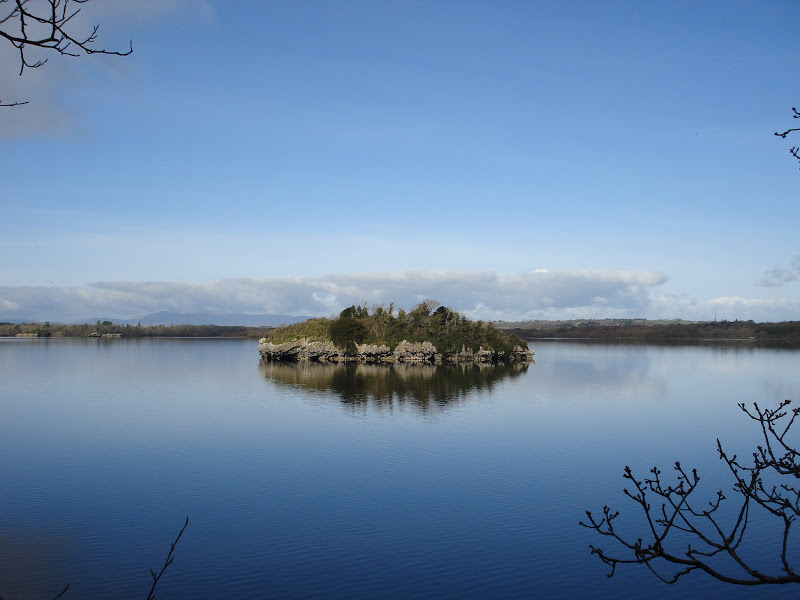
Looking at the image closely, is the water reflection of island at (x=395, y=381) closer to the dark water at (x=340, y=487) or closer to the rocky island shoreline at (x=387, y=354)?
the dark water at (x=340, y=487)

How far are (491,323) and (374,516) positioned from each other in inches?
2523

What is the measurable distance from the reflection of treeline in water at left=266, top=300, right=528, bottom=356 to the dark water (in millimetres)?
31413

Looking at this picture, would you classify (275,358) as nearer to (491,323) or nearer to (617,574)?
(491,323)

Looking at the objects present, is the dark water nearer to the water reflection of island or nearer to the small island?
the water reflection of island

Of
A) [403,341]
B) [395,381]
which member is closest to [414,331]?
[403,341]

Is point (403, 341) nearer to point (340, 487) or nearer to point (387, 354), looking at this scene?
point (387, 354)

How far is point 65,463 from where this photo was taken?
21.0 meters

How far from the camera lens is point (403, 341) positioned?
71.2 metres

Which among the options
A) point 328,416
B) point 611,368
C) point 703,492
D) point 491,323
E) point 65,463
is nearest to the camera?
point 703,492

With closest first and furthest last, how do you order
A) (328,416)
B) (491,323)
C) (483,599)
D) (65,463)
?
(483,599) → (65,463) → (328,416) → (491,323)

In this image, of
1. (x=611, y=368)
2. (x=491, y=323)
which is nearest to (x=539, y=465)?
→ (x=611, y=368)

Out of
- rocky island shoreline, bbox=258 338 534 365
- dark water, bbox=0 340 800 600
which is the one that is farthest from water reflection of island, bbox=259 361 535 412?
rocky island shoreline, bbox=258 338 534 365

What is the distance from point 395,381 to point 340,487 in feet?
97.3

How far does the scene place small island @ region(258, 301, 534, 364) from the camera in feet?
234
